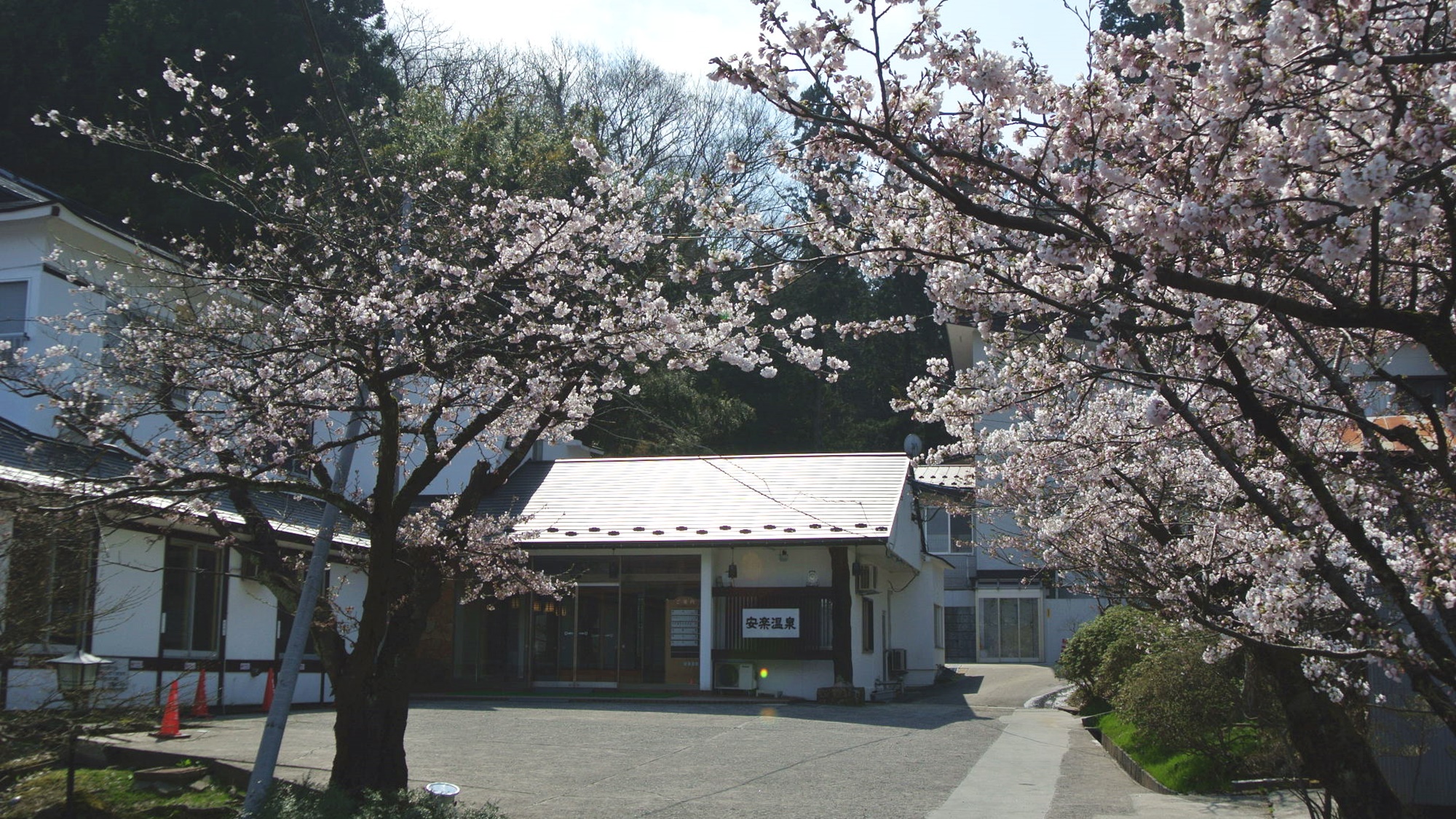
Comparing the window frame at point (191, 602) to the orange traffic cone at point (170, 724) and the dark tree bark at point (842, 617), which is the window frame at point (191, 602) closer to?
the orange traffic cone at point (170, 724)

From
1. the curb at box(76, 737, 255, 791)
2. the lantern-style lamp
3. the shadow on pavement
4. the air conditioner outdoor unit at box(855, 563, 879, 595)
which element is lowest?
the shadow on pavement

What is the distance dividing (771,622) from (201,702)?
9.55m

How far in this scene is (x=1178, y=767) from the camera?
11.5 m

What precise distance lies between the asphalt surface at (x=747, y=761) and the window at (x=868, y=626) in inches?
130

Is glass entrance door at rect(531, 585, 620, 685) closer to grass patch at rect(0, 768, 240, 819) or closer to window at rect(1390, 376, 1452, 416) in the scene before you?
grass patch at rect(0, 768, 240, 819)

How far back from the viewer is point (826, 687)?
2005 centimetres

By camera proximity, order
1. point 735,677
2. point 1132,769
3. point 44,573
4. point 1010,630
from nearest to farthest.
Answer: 1. point 44,573
2. point 1132,769
3. point 735,677
4. point 1010,630

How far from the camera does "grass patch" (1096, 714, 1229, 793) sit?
36.4 ft

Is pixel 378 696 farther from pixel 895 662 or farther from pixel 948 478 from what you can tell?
pixel 948 478

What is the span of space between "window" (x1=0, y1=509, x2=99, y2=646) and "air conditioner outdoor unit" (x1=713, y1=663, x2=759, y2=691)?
13.5m

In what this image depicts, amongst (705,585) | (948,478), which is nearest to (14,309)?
(705,585)

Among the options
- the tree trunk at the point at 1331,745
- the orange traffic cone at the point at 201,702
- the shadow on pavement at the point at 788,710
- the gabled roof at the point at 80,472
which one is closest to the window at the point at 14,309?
the gabled roof at the point at 80,472

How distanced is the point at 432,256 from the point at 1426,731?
353 inches

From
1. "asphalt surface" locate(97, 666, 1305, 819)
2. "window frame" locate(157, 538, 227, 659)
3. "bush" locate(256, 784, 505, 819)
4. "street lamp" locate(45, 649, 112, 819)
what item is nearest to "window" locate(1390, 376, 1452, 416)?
"asphalt surface" locate(97, 666, 1305, 819)
